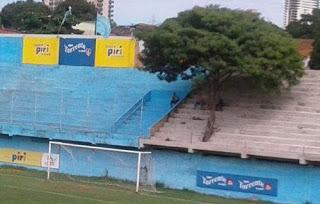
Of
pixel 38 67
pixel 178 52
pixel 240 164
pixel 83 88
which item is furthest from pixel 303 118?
pixel 38 67

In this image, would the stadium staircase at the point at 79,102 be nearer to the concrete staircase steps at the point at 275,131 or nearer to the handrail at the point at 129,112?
the handrail at the point at 129,112

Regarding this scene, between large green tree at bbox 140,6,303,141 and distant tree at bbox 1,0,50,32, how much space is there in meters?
50.1

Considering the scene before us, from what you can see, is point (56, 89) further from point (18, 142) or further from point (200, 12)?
point (200, 12)

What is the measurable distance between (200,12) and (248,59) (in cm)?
289

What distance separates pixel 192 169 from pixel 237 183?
2.13 meters

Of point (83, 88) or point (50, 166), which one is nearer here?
point (50, 166)

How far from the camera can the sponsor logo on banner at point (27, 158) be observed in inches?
1324

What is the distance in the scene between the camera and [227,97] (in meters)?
32.5

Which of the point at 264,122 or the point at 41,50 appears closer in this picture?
the point at 264,122

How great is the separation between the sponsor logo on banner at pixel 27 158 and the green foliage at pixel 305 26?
38203 mm

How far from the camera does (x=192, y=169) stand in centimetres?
2958

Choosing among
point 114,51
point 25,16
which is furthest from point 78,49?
point 25,16

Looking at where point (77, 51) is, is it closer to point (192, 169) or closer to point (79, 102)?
point (79, 102)

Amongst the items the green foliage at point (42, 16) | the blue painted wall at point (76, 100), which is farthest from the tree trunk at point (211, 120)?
the green foliage at point (42, 16)
